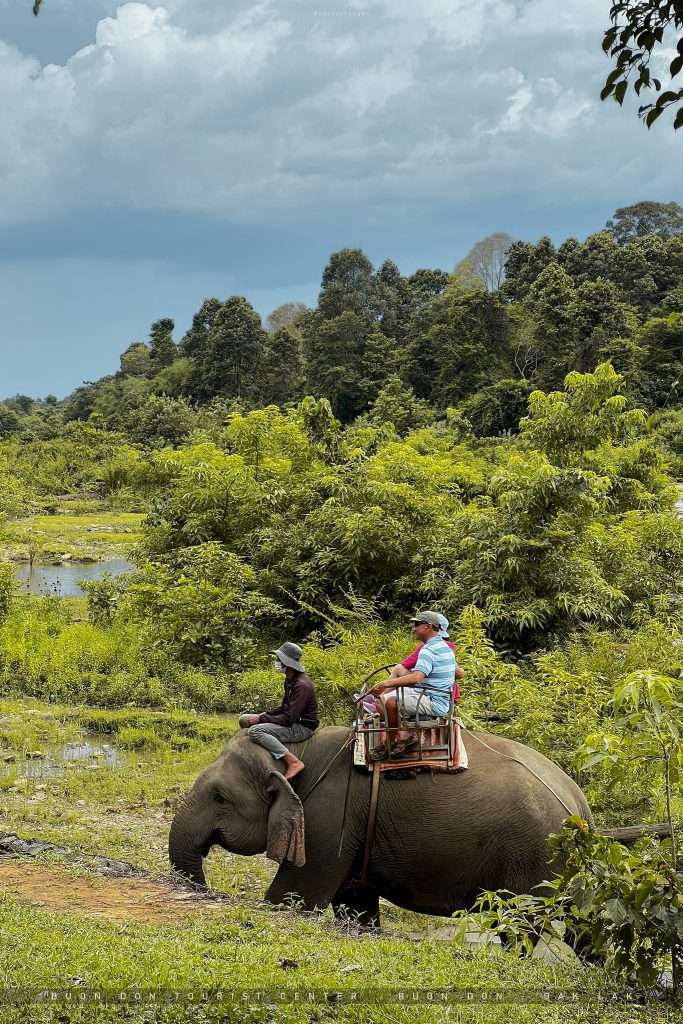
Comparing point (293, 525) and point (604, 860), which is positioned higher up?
point (293, 525)

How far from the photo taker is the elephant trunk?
6285mm

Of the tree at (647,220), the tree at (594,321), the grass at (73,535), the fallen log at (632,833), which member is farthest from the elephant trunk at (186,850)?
the tree at (647,220)

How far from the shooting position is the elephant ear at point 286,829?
5953 millimetres

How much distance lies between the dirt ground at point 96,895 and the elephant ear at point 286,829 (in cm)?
55

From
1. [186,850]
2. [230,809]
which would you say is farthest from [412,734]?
[186,850]

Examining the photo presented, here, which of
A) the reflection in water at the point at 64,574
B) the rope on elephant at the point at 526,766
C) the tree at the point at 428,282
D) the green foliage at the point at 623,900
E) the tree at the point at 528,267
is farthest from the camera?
the tree at the point at 428,282

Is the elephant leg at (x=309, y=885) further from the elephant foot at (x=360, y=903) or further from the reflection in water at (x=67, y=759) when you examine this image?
the reflection in water at (x=67, y=759)

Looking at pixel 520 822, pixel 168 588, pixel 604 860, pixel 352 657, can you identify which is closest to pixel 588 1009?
pixel 604 860

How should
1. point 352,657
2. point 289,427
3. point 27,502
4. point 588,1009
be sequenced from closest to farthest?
1. point 588,1009
2. point 352,657
3. point 289,427
4. point 27,502

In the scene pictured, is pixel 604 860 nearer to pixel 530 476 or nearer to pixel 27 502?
pixel 530 476

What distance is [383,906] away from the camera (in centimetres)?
717

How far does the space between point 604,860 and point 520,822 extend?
2.03 m

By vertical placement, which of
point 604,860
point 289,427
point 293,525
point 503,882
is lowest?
point 503,882

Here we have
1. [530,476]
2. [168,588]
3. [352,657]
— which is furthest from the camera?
[168,588]
